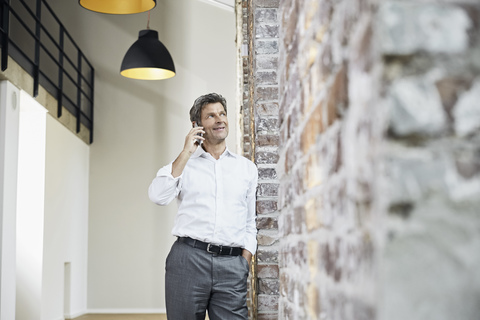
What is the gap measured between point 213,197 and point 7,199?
2855mm

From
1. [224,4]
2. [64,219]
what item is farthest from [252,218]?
[224,4]

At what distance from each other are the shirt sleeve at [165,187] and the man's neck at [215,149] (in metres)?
0.24

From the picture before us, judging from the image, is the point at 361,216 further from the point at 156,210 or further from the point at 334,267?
the point at 156,210

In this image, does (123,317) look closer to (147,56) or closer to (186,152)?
(147,56)

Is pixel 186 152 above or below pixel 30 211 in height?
above

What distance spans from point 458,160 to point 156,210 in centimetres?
750

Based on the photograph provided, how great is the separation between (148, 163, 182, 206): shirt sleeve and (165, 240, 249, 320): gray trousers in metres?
0.25

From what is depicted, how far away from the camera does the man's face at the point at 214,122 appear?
2994 mm

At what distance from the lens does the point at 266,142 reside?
3.16m

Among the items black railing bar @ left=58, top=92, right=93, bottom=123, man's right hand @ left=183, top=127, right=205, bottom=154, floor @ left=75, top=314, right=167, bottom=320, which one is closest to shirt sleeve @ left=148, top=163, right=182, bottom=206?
man's right hand @ left=183, top=127, right=205, bottom=154

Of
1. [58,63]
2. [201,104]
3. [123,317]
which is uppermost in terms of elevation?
[58,63]

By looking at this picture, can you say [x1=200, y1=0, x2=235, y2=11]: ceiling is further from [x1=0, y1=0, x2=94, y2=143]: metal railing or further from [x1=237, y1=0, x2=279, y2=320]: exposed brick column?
[x1=237, y1=0, x2=279, y2=320]: exposed brick column

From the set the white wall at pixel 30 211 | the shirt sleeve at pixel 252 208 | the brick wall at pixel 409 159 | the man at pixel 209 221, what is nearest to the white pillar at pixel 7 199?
the white wall at pixel 30 211

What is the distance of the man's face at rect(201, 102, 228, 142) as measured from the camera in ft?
9.82
